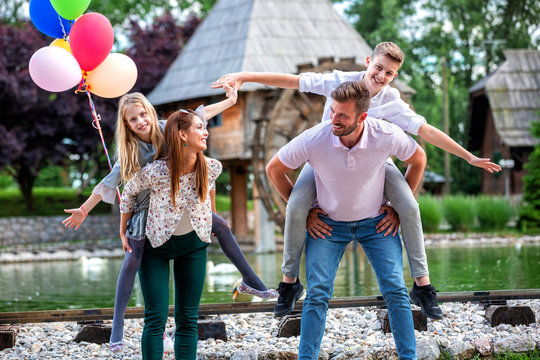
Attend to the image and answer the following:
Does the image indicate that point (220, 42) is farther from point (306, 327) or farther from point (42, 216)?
point (306, 327)

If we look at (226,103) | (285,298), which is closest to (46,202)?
(226,103)

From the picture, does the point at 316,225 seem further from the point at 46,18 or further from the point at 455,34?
the point at 455,34

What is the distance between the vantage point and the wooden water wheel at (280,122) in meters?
16.1

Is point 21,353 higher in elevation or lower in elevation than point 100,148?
lower

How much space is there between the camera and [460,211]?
67.8 feet

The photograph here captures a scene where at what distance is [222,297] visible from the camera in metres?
7.71

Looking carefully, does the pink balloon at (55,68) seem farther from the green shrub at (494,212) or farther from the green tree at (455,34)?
the green tree at (455,34)

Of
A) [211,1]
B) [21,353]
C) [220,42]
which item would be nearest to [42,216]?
[220,42]

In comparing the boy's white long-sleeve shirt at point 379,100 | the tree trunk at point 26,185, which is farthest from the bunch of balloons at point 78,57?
the tree trunk at point 26,185

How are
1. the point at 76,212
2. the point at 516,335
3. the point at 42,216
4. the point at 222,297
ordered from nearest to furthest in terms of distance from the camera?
the point at 76,212, the point at 516,335, the point at 222,297, the point at 42,216

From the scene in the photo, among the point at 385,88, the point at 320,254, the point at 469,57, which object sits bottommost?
the point at 320,254

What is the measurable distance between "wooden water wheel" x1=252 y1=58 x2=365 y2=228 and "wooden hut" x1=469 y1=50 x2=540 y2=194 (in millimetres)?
Result: 10468

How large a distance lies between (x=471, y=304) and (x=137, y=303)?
12.0ft

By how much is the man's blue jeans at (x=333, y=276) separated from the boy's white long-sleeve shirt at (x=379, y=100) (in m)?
0.64
